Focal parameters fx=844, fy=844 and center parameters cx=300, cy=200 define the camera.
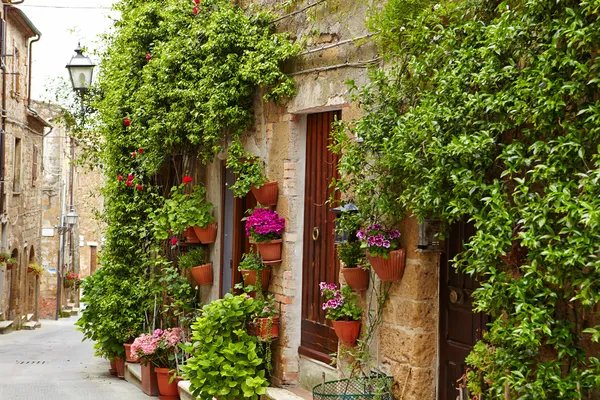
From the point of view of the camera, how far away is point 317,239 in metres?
7.73

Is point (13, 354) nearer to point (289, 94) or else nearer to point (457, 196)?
point (289, 94)

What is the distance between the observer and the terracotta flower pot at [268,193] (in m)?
8.17

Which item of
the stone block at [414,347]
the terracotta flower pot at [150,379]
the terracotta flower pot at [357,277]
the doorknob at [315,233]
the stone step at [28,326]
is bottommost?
the stone step at [28,326]

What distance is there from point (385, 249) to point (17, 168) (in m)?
19.5

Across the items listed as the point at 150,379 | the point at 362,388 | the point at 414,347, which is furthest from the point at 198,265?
the point at 414,347

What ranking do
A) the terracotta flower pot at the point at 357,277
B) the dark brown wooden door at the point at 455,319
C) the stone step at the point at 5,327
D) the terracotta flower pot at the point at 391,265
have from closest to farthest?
the dark brown wooden door at the point at 455,319, the terracotta flower pot at the point at 391,265, the terracotta flower pot at the point at 357,277, the stone step at the point at 5,327

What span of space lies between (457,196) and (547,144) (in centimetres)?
62

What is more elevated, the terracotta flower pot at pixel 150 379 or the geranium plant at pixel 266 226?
the geranium plant at pixel 266 226

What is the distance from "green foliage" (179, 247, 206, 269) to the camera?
9945 mm

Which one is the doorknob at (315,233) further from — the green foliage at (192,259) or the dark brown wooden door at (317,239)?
the green foliage at (192,259)

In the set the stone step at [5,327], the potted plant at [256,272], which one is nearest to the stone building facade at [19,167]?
the stone step at [5,327]

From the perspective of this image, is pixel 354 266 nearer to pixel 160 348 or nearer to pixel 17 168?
pixel 160 348

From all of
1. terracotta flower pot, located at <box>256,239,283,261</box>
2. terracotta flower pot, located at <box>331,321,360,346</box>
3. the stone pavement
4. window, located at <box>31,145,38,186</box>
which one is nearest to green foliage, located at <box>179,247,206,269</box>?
the stone pavement

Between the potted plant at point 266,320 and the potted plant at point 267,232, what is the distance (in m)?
0.43
